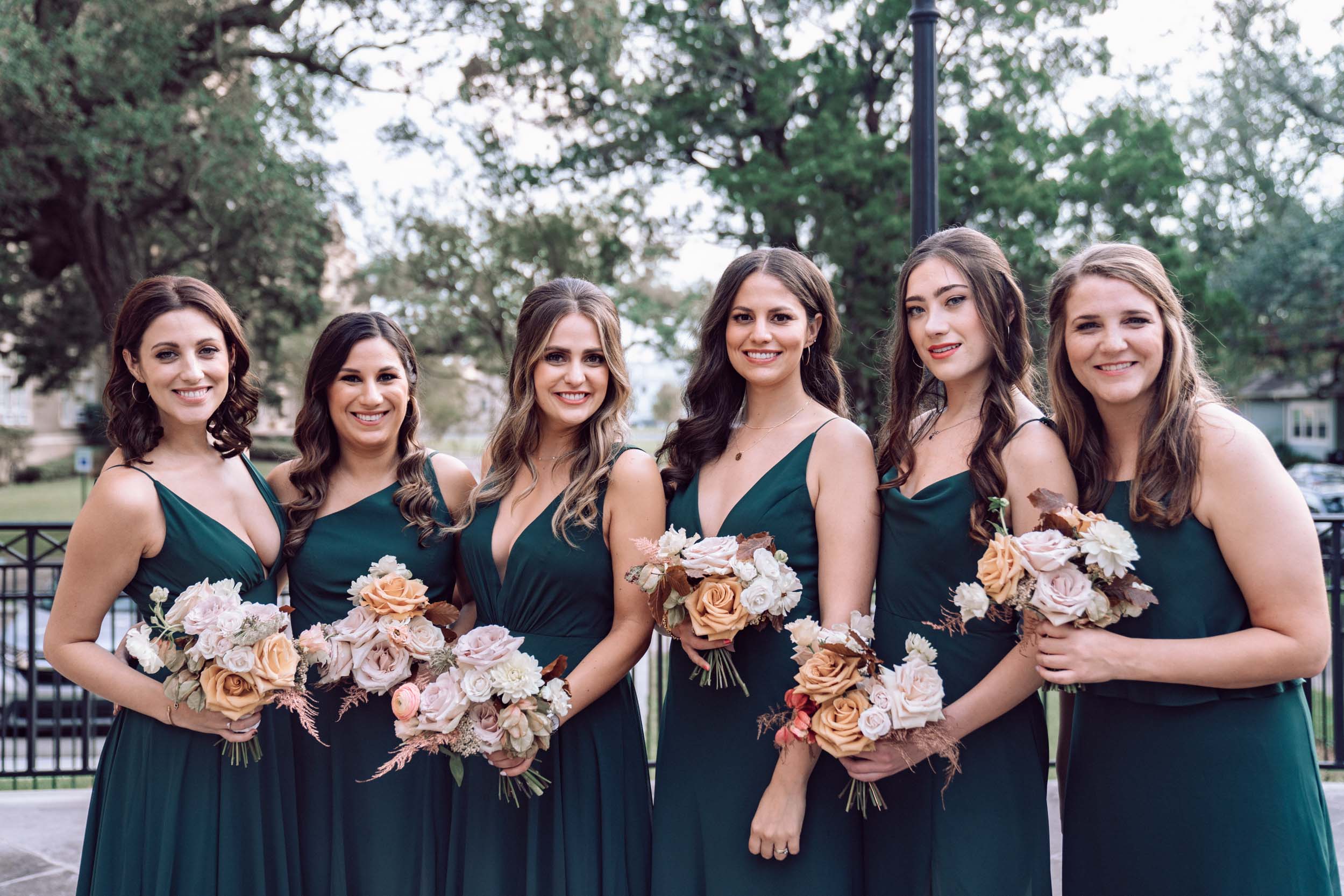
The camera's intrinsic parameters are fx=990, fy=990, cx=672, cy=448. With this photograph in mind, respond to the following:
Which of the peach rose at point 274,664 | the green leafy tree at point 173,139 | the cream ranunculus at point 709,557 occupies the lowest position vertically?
the peach rose at point 274,664

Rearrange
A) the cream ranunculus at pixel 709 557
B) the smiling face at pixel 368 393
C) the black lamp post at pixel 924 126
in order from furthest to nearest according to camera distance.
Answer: the black lamp post at pixel 924 126 < the smiling face at pixel 368 393 < the cream ranunculus at pixel 709 557

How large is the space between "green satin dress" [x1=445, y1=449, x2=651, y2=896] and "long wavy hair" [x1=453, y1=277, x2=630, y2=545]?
0.19 m

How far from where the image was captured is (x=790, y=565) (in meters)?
3.23

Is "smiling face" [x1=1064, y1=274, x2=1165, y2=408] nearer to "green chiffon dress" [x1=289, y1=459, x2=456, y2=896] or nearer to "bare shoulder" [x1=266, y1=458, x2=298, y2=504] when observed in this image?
"green chiffon dress" [x1=289, y1=459, x2=456, y2=896]

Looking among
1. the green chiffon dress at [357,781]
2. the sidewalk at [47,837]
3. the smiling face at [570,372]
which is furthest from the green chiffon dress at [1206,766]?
the green chiffon dress at [357,781]

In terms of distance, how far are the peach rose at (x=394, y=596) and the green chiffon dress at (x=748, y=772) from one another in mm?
868

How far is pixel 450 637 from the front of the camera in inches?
132

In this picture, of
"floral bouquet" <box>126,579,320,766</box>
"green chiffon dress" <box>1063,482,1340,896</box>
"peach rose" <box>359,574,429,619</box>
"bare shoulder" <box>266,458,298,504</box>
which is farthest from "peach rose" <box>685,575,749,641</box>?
"bare shoulder" <box>266,458,298,504</box>

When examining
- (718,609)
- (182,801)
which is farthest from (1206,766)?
(182,801)

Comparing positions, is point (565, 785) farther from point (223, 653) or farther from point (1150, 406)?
point (1150, 406)

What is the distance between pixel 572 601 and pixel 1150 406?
196 cm

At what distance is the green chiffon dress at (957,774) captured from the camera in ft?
9.71

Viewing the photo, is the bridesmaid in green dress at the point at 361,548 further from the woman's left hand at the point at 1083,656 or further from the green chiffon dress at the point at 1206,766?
the green chiffon dress at the point at 1206,766

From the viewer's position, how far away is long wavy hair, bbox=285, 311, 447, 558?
3.78 meters
